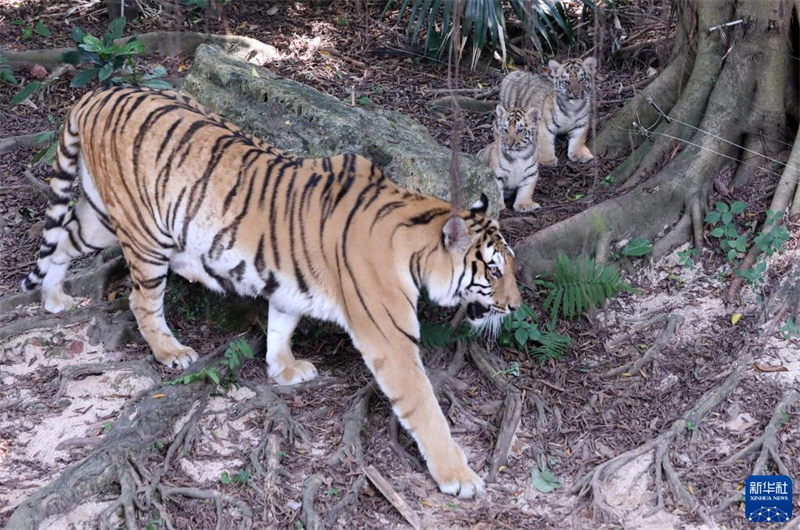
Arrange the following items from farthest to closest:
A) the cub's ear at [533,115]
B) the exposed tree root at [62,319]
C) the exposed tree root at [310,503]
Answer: the cub's ear at [533,115] → the exposed tree root at [62,319] → the exposed tree root at [310,503]

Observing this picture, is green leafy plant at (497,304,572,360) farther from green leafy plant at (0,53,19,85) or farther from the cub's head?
green leafy plant at (0,53,19,85)

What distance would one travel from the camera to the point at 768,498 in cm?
422

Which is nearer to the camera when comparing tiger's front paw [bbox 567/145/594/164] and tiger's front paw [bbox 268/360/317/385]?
tiger's front paw [bbox 268/360/317/385]

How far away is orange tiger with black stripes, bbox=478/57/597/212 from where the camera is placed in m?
6.67

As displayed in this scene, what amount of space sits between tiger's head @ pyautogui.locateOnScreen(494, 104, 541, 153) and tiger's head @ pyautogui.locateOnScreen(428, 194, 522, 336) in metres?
2.05

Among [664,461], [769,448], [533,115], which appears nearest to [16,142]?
[533,115]

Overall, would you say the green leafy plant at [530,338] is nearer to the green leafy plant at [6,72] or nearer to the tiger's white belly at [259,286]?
the tiger's white belly at [259,286]

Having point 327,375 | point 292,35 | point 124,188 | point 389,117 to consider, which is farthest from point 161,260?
point 292,35

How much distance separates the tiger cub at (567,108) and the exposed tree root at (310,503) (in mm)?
4136

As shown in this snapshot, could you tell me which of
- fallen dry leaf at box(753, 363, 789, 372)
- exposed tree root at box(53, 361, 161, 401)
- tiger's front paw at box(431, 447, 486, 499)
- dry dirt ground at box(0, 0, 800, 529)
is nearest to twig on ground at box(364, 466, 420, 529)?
dry dirt ground at box(0, 0, 800, 529)

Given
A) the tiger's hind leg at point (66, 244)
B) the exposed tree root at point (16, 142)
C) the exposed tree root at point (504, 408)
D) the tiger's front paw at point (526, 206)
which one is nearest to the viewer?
the exposed tree root at point (504, 408)

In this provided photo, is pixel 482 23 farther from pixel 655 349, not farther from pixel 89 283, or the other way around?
pixel 89 283

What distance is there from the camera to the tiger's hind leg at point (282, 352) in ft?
16.8

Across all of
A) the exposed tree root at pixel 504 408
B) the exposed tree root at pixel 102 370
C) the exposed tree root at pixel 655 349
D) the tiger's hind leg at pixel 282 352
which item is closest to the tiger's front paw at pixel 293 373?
the tiger's hind leg at pixel 282 352
